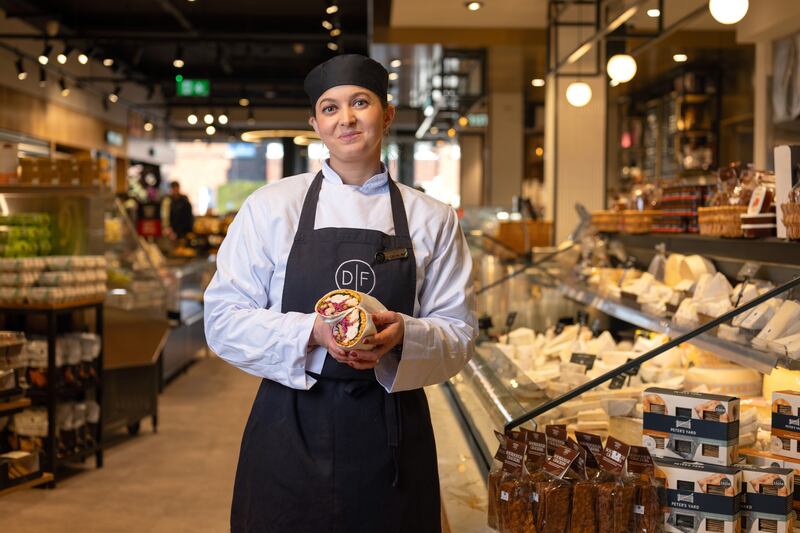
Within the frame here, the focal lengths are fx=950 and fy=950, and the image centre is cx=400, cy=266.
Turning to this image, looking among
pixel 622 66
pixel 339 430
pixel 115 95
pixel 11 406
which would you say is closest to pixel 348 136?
pixel 339 430

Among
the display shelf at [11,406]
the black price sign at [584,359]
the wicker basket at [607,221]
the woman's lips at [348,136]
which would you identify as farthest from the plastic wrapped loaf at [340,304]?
the wicker basket at [607,221]

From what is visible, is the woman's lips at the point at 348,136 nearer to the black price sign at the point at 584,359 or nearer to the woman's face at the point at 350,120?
the woman's face at the point at 350,120

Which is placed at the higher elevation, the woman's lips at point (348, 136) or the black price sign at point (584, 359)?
the woman's lips at point (348, 136)

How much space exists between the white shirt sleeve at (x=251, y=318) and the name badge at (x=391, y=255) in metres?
0.19

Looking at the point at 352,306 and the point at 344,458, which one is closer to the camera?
the point at 352,306

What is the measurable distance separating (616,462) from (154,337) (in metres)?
4.49

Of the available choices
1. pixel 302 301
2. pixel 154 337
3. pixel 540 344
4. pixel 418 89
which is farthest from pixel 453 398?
pixel 418 89

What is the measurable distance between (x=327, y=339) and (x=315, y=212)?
1.10 ft

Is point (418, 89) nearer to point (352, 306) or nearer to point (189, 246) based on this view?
point (189, 246)

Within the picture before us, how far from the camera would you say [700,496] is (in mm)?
1911

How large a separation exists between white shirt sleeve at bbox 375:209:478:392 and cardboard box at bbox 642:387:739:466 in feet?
1.44

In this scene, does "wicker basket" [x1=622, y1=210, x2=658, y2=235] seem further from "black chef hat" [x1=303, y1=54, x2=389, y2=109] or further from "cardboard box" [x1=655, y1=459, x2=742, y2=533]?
"black chef hat" [x1=303, y1=54, x2=389, y2=109]

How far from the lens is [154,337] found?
602cm

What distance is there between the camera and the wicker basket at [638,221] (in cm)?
471
